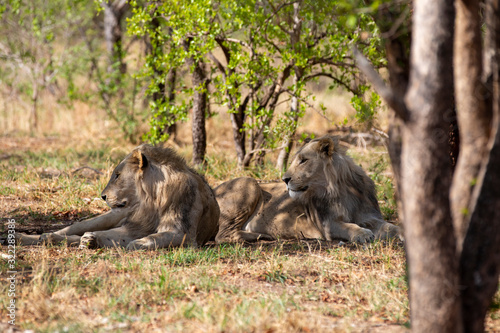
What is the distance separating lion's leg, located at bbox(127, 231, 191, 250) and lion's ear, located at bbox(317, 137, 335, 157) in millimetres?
2024

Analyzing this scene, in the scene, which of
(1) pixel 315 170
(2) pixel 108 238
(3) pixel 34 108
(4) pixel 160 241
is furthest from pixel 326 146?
(3) pixel 34 108

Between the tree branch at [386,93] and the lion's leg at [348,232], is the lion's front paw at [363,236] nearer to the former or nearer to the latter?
the lion's leg at [348,232]

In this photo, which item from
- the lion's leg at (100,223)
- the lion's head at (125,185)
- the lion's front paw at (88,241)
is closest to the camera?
the lion's front paw at (88,241)

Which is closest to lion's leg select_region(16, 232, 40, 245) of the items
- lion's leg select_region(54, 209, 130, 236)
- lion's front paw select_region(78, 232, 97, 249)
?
lion's leg select_region(54, 209, 130, 236)

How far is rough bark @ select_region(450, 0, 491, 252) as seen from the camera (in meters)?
3.02

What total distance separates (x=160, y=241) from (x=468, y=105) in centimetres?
359

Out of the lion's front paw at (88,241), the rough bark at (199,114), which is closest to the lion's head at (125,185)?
the lion's front paw at (88,241)

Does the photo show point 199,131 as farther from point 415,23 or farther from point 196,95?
point 415,23

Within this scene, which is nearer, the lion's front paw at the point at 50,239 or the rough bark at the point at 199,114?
the lion's front paw at the point at 50,239

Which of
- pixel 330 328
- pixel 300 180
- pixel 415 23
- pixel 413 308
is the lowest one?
pixel 330 328

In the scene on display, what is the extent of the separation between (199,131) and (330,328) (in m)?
6.58

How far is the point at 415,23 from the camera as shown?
2.84m

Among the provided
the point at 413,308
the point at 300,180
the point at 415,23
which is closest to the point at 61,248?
the point at 300,180

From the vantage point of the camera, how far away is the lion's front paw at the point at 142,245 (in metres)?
5.65
